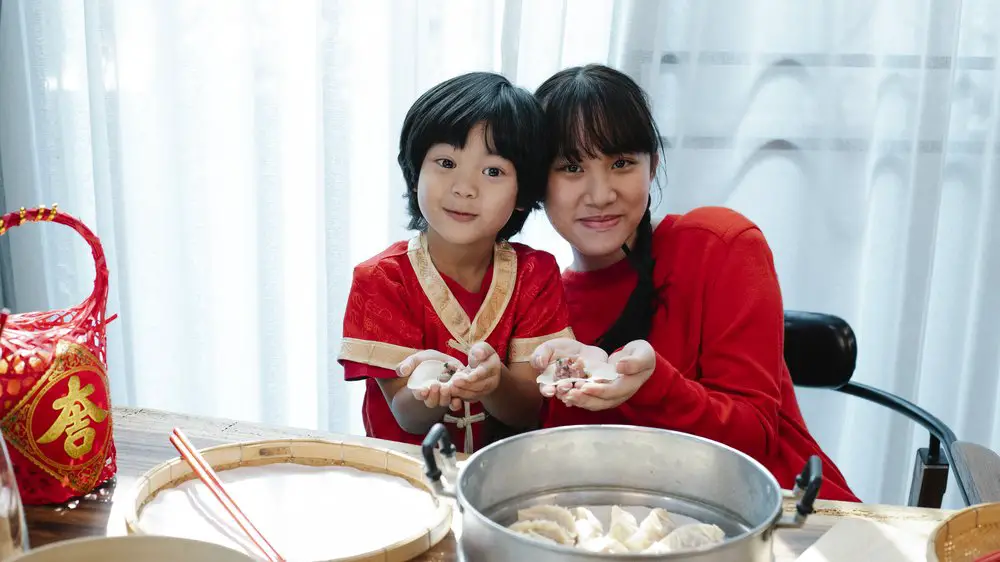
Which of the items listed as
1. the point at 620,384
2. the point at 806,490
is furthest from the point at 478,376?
the point at 806,490

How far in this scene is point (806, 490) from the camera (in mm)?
612

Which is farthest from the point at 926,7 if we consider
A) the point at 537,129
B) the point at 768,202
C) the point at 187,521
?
the point at 187,521

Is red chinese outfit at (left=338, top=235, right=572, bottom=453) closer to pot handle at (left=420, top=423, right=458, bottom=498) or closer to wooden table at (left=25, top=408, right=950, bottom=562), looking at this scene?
wooden table at (left=25, top=408, right=950, bottom=562)

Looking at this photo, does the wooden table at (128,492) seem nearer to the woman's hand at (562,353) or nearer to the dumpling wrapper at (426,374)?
the dumpling wrapper at (426,374)

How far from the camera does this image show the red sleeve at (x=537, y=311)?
131 cm

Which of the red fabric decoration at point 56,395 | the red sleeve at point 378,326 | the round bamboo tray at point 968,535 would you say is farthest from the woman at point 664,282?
the red fabric decoration at point 56,395

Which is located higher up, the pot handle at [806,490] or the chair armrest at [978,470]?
the pot handle at [806,490]

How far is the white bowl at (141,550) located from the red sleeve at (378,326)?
0.73 m

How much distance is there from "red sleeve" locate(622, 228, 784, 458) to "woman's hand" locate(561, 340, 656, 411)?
2.3 inches

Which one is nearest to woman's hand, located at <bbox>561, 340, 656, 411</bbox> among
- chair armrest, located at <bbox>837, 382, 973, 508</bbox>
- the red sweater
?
the red sweater

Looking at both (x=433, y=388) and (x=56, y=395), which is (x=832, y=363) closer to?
(x=433, y=388)

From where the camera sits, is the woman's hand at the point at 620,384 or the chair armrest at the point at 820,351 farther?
the chair armrest at the point at 820,351

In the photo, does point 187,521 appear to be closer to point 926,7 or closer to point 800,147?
point 800,147

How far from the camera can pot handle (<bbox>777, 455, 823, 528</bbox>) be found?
23.8 inches
